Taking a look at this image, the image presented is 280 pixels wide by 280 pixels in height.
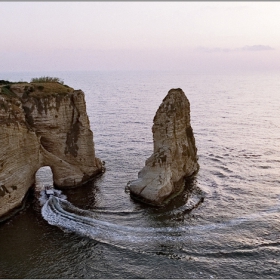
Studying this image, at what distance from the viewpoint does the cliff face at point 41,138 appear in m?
31.4

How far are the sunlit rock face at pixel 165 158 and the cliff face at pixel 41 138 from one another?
6.97 meters

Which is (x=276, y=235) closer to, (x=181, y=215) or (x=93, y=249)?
(x=181, y=215)

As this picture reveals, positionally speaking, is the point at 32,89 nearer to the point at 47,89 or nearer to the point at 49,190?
the point at 47,89

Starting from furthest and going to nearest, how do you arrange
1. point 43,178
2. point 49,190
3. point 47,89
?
1. point 43,178
2. point 47,89
3. point 49,190

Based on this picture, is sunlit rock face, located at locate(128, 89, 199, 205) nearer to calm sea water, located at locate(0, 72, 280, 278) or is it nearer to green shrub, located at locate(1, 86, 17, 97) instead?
calm sea water, located at locate(0, 72, 280, 278)

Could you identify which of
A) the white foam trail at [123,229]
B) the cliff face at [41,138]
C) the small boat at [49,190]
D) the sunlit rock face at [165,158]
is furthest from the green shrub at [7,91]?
the sunlit rock face at [165,158]

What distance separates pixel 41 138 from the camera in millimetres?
36594

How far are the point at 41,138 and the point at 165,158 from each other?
13.4m

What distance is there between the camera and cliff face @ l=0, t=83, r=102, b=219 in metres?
31.4

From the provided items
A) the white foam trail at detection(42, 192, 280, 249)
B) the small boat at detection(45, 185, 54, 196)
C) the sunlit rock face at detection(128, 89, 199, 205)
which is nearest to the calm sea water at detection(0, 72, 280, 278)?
the white foam trail at detection(42, 192, 280, 249)

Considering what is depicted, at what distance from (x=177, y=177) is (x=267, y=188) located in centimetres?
1032

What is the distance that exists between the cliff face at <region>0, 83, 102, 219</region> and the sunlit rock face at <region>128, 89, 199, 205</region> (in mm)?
6968

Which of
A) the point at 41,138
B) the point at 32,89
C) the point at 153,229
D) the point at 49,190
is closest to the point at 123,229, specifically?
the point at 153,229

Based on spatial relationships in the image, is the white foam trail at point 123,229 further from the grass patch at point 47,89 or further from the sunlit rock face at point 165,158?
the grass patch at point 47,89
